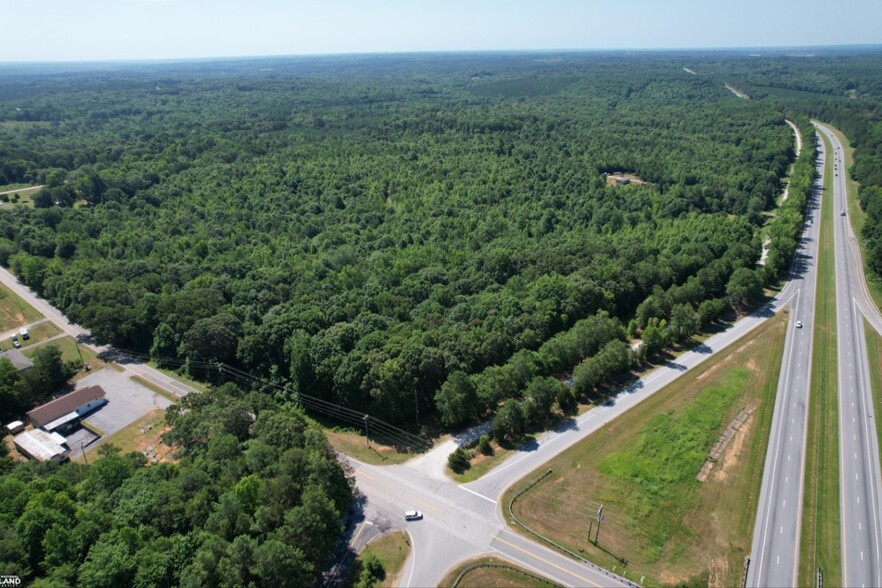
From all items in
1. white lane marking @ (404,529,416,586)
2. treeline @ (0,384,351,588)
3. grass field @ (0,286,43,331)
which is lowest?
white lane marking @ (404,529,416,586)

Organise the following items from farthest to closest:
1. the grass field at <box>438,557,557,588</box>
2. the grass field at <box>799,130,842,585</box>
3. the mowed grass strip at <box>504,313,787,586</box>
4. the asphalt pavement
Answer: the asphalt pavement < the mowed grass strip at <box>504,313,787,586</box> < the grass field at <box>799,130,842,585</box> < the grass field at <box>438,557,557,588</box>

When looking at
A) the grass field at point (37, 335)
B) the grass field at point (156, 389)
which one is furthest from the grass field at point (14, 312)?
the grass field at point (156, 389)

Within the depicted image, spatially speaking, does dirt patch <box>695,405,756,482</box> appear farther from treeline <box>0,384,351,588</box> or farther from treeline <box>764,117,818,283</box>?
treeline <box>764,117,818,283</box>

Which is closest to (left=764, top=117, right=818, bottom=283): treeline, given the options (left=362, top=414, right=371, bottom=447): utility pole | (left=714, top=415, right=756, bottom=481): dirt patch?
(left=714, top=415, right=756, bottom=481): dirt patch

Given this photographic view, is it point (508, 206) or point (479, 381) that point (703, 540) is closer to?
point (479, 381)

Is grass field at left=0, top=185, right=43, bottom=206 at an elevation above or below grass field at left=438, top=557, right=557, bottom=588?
above

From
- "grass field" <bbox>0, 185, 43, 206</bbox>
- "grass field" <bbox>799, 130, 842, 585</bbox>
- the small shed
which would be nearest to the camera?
"grass field" <bbox>799, 130, 842, 585</bbox>
